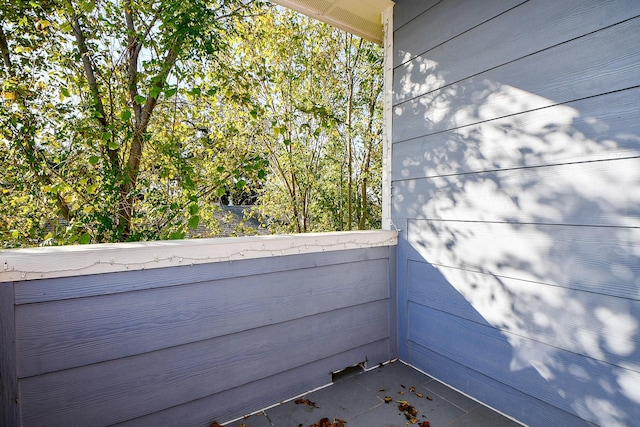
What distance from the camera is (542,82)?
1.39 meters

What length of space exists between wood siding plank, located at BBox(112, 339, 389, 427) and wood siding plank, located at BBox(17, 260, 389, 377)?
32 centimetres

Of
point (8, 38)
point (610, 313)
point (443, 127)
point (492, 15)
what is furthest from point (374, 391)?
point (8, 38)

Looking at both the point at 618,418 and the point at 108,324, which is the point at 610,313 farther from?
the point at 108,324

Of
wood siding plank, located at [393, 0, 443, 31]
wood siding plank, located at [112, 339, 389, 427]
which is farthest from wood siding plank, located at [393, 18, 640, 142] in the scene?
wood siding plank, located at [112, 339, 389, 427]

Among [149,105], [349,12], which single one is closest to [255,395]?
[149,105]

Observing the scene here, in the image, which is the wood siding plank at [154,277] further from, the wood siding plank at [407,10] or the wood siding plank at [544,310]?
the wood siding plank at [407,10]

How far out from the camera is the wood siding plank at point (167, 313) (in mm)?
1133

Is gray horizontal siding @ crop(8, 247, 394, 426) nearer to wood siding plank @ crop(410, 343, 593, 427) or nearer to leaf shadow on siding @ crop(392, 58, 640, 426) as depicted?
wood siding plank @ crop(410, 343, 593, 427)

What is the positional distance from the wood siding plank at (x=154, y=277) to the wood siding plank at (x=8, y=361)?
0.03 meters

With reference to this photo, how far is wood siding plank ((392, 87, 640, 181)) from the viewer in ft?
3.81

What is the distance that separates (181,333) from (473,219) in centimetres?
164

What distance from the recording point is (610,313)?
1.21 m

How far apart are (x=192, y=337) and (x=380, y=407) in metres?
1.09

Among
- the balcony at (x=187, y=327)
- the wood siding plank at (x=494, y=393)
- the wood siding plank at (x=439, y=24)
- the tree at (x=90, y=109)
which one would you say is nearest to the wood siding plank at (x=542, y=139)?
the wood siding plank at (x=439, y=24)
